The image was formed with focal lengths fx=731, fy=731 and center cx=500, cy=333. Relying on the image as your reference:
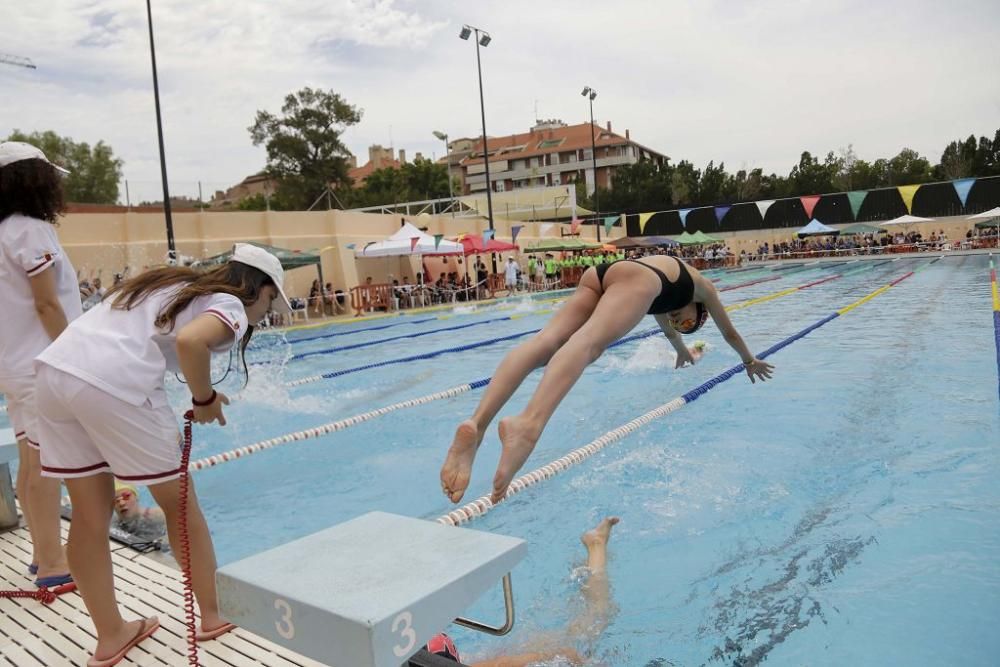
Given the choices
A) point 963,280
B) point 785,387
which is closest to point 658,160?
point 963,280

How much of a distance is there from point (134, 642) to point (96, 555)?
33 cm

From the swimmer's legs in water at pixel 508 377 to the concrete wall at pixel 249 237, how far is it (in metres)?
12.8

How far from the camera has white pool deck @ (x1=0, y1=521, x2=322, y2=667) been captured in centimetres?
209

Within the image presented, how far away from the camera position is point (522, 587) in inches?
131

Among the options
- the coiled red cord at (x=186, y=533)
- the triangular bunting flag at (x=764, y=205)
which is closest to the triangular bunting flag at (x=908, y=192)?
the triangular bunting flag at (x=764, y=205)

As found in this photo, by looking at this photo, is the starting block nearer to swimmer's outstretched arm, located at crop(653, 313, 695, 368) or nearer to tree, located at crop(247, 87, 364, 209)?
swimmer's outstretched arm, located at crop(653, 313, 695, 368)

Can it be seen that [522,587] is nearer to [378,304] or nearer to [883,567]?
[883,567]

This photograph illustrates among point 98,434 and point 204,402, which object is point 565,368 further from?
point 98,434

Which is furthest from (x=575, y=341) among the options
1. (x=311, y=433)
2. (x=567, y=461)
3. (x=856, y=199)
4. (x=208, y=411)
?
(x=856, y=199)

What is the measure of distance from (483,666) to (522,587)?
1.16 m

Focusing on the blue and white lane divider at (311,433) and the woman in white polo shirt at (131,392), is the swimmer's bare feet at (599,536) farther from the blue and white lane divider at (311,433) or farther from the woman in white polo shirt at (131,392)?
the blue and white lane divider at (311,433)

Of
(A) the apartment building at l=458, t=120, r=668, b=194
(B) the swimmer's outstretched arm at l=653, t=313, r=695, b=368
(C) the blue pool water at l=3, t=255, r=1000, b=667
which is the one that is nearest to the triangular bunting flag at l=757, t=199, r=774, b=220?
(A) the apartment building at l=458, t=120, r=668, b=194

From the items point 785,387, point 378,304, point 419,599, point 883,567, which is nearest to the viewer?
point 419,599

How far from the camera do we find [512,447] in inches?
91.9
